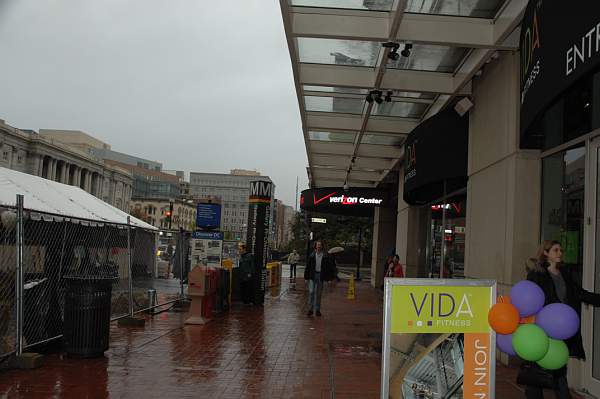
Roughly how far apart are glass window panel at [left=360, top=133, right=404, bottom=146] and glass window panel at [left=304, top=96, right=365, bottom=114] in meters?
2.41

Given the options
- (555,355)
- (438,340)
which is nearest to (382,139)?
(555,355)

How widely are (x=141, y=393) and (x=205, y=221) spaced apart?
→ 11781 mm

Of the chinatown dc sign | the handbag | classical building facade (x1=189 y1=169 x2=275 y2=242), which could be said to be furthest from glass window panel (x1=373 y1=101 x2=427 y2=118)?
classical building facade (x1=189 y1=169 x2=275 y2=242)

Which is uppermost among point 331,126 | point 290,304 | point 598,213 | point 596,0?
point 331,126

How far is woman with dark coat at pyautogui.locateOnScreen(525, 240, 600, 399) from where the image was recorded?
5.09 metres

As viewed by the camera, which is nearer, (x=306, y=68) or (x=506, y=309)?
(x=506, y=309)

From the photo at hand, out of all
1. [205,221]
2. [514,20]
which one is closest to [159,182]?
[205,221]

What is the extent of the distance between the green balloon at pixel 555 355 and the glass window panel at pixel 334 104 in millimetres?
8581

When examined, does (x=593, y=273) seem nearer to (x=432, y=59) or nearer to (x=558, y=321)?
(x=558, y=321)

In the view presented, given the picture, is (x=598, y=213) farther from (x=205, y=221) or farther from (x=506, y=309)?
(x=205, y=221)

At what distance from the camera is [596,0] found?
4.44 m

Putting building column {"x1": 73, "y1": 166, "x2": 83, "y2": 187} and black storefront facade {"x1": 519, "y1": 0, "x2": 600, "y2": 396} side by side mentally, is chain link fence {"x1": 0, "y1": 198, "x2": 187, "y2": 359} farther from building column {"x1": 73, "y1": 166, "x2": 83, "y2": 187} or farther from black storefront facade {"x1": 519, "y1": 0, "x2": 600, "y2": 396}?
building column {"x1": 73, "y1": 166, "x2": 83, "y2": 187}

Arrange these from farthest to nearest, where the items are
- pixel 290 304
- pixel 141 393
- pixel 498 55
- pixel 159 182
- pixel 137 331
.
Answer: pixel 159 182 → pixel 290 304 → pixel 137 331 → pixel 498 55 → pixel 141 393

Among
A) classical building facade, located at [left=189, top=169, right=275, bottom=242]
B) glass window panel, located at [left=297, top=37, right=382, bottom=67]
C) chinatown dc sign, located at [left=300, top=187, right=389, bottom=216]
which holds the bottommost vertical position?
chinatown dc sign, located at [left=300, top=187, right=389, bottom=216]
